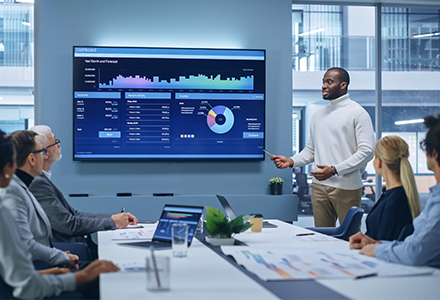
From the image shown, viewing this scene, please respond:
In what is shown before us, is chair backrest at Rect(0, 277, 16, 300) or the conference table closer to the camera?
the conference table

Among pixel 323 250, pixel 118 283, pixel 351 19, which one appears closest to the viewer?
pixel 118 283

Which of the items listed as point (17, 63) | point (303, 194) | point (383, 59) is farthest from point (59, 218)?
point (383, 59)

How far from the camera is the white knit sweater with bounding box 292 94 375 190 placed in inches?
152

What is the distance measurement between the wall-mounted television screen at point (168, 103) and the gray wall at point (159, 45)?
0.56 feet

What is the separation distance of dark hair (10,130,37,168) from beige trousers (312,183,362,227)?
8.93 feet

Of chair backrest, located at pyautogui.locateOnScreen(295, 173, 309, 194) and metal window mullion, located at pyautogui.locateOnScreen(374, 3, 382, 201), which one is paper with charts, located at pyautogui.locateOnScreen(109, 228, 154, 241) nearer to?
chair backrest, located at pyautogui.locateOnScreen(295, 173, 309, 194)

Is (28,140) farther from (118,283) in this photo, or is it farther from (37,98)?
(37,98)

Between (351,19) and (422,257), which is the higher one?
(351,19)

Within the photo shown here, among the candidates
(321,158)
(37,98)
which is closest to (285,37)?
(321,158)

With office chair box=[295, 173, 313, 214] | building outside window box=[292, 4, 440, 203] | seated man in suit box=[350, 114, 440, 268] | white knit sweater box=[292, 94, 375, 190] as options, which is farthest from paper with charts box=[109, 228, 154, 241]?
building outside window box=[292, 4, 440, 203]

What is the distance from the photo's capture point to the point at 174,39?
4871mm

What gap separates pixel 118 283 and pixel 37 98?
151 inches

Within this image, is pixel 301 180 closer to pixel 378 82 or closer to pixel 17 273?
pixel 378 82

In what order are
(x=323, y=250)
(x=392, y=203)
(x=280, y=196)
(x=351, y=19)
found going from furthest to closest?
(x=351, y=19), (x=280, y=196), (x=392, y=203), (x=323, y=250)
